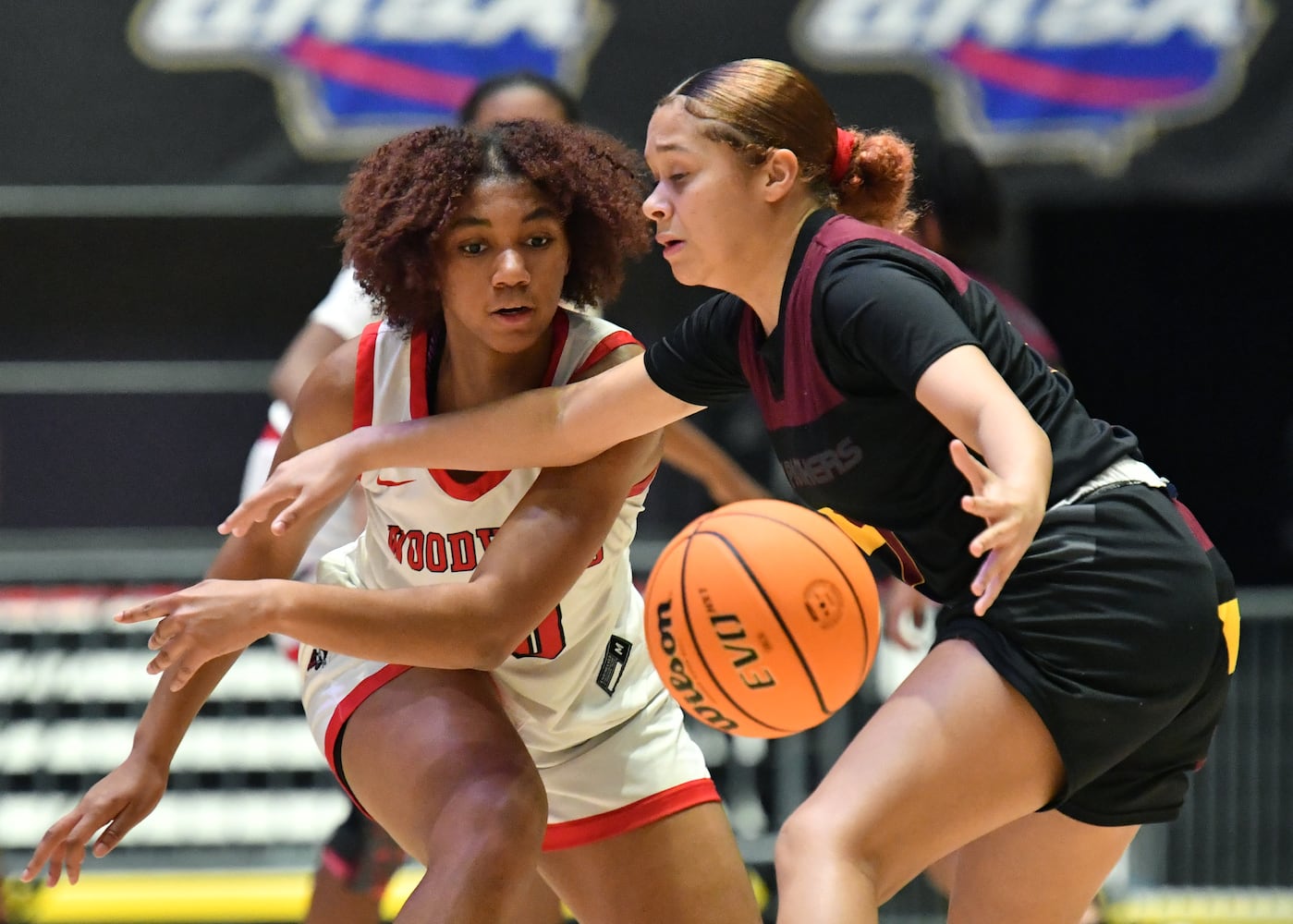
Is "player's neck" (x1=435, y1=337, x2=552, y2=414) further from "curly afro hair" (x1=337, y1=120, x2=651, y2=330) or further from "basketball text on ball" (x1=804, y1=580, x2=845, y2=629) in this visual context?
"basketball text on ball" (x1=804, y1=580, x2=845, y2=629)

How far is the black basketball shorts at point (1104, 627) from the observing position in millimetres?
2637

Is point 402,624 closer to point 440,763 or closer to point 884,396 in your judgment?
point 440,763

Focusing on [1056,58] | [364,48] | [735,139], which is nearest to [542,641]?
[735,139]

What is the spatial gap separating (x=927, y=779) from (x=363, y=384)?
1.27m

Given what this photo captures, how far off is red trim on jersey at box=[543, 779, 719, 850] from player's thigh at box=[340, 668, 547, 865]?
34 centimetres

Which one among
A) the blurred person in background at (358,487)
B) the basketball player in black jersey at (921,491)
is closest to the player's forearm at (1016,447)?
the basketball player in black jersey at (921,491)

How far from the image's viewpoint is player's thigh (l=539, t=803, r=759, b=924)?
322 cm

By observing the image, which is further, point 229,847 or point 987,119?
point 987,119

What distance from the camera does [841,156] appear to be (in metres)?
2.96

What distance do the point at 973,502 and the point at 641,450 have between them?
101cm

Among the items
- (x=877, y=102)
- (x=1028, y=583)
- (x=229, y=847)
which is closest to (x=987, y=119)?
(x=877, y=102)

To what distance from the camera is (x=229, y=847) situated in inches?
222

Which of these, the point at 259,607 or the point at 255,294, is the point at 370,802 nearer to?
the point at 259,607

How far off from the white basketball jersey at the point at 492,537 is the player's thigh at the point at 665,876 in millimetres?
212
